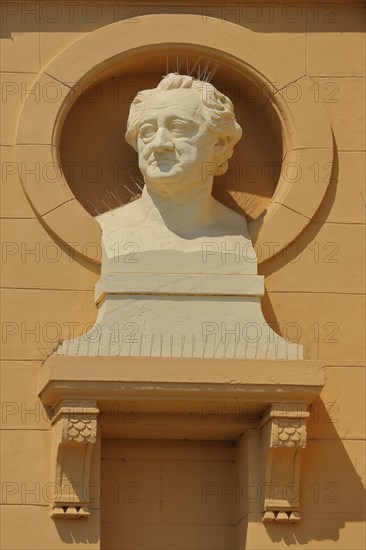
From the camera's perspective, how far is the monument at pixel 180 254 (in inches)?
661

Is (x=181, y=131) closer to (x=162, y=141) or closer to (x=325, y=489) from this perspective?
(x=162, y=141)

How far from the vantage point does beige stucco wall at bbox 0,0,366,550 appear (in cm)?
1695

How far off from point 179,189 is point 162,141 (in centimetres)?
38

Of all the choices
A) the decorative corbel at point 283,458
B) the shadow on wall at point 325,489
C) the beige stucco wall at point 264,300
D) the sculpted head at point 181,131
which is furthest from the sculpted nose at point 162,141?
the shadow on wall at point 325,489

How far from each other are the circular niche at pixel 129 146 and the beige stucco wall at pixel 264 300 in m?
0.35

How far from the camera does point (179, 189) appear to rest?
56.2 feet

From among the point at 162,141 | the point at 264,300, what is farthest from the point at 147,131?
the point at 264,300

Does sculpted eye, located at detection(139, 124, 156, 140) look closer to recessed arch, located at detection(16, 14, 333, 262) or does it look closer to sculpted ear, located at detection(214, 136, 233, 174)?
sculpted ear, located at detection(214, 136, 233, 174)

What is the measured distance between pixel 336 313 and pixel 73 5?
2940mm

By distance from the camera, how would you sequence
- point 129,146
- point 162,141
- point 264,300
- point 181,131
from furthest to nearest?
point 129,146
point 264,300
point 181,131
point 162,141

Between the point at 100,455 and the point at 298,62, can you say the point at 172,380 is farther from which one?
the point at 298,62

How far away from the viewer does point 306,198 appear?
1744 cm

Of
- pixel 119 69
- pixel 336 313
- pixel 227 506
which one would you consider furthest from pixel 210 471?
pixel 119 69

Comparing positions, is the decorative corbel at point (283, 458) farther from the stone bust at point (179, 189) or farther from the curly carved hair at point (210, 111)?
the curly carved hair at point (210, 111)
